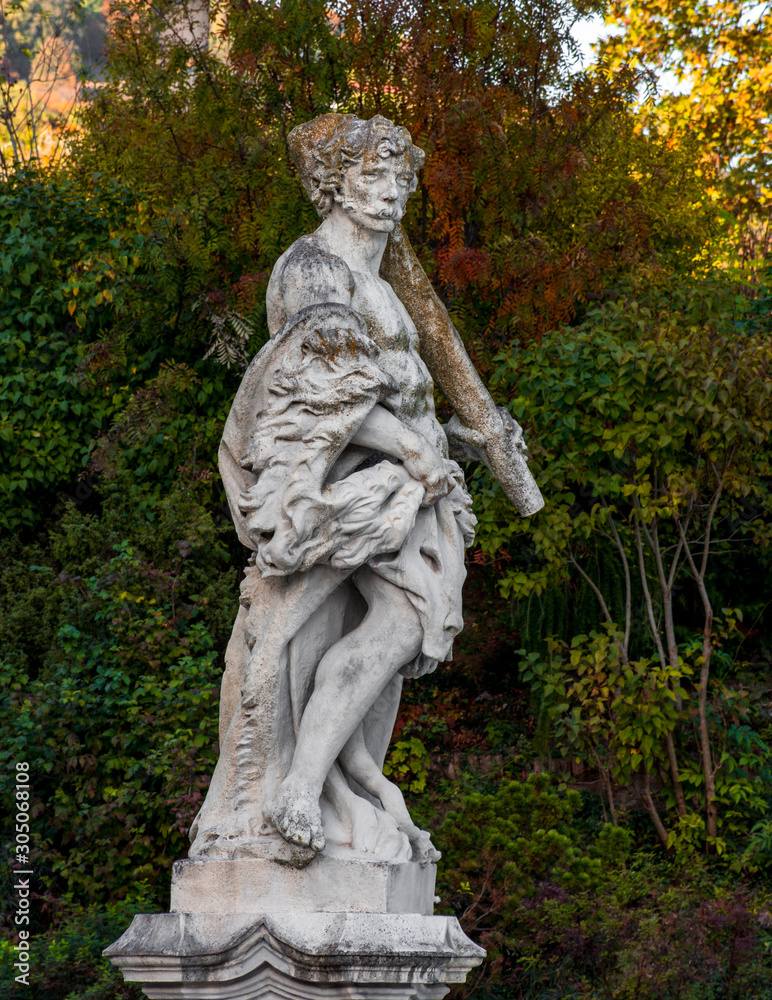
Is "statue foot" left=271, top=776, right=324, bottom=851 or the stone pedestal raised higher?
"statue foot" left=271, top=776, right=324, bottom=851

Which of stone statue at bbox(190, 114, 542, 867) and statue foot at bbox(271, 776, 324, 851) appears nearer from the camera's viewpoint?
statue foot at bbox(271, 776, 324, 851)

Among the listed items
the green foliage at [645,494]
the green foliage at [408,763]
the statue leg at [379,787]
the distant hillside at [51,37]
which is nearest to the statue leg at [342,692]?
the statue leg at [379,787]

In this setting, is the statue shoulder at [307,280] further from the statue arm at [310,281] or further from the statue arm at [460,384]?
the statue arm at [460,384]

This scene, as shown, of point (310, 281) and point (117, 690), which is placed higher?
point (310, 281)

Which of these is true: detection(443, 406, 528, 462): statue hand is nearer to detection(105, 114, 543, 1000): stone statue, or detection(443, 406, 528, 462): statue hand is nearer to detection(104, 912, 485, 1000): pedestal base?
detection(105, 114, 543, 1000): stone statue

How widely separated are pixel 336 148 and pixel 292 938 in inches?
88.6

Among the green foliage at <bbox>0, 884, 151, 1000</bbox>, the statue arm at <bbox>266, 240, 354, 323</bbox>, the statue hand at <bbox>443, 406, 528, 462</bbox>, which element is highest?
the statue arm at <bbox>266, 240, 354, 323</bbox>

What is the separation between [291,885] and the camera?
3252 mm

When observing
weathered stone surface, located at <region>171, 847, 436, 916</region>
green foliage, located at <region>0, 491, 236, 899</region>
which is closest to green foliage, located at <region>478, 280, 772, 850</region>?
green foliage, located at <region>0, 491, 236, 899</region>

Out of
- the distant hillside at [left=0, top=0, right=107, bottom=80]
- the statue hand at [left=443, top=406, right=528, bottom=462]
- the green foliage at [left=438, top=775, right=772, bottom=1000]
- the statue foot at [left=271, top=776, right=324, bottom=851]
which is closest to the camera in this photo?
the statue foot at [left=271, top=776, right=324, bottom=851]

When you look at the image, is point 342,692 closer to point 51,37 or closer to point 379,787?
point 379,787

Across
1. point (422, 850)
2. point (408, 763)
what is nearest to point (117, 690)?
point (408, 763)

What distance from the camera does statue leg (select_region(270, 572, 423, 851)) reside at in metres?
3.28

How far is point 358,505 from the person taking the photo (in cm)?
346
